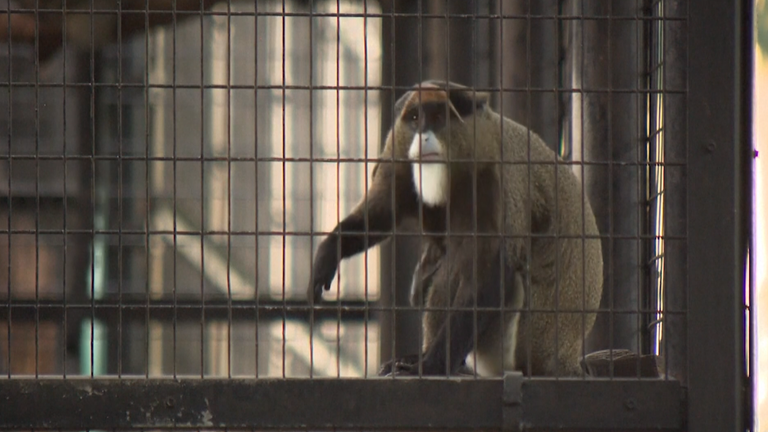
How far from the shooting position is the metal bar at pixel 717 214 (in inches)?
95.8

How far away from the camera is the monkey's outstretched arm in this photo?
3.48m

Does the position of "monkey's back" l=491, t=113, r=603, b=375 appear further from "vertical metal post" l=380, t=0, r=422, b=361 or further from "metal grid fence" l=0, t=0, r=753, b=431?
"vertical metal post" l=380, t=0, r=422, b=361

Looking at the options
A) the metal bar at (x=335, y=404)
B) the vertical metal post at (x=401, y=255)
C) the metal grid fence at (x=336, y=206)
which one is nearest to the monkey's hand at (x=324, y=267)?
the metal grid fence at (x=336, y=206)

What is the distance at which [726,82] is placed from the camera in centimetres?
247

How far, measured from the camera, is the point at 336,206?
4.64 meters

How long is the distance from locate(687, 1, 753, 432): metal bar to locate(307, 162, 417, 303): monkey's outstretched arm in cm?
123

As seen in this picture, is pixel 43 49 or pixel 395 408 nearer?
pixel 395 408

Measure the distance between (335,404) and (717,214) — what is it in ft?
3.12

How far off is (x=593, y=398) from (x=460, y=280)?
1054 millimetres

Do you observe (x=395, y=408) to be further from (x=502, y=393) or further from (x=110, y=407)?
(x=110, y=407)

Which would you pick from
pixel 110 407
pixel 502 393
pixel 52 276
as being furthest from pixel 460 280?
pixel 52 276

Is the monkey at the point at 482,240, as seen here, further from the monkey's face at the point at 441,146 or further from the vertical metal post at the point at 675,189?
the vertical metal post at the point at 675,189

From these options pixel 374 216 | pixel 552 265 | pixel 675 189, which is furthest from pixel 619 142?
pixel 675 189

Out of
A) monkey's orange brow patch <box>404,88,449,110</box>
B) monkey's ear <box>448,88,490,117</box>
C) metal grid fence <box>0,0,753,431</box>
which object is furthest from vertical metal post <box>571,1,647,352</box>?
monkey's orange brow patch <box>404,88,449,110</box>
